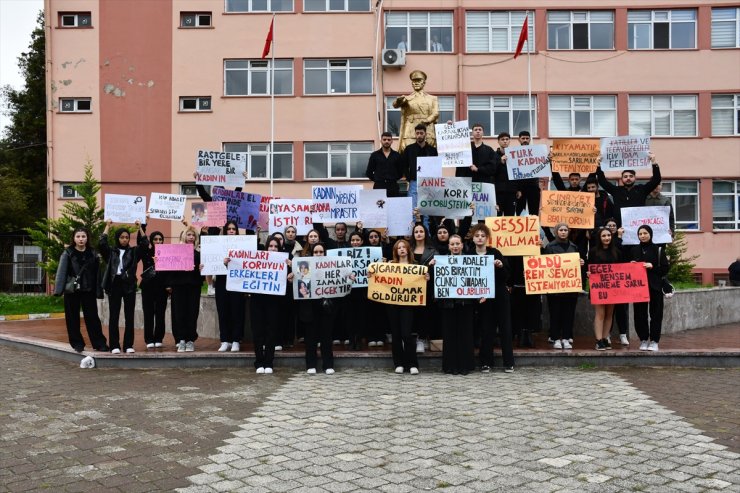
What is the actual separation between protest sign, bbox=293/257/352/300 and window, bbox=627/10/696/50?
2664 cm

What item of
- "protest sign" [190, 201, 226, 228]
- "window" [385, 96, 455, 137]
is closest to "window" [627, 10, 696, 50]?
"window" [385, 96, 455, 137]

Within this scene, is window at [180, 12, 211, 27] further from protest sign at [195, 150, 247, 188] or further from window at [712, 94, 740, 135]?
window at [712, 94, 740, 135]

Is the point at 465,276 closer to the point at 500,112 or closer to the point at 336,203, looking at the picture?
the point at 336,203

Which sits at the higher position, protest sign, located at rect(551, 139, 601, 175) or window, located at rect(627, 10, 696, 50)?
window, located at rect(627, 10, 696, 50)

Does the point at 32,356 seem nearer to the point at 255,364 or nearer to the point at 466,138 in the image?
the point at 255,364

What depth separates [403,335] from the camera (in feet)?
32.5

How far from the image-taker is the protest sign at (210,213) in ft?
40.1

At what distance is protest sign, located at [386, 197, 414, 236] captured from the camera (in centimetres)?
1198

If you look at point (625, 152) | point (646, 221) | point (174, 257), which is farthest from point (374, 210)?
point (625, 152)

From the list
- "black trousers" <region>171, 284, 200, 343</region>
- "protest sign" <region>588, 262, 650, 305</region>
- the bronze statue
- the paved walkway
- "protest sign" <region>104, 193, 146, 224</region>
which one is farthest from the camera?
the bronze statue

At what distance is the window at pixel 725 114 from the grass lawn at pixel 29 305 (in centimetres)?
2827

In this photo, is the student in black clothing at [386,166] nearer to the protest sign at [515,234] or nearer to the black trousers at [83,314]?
the protest sign at [515,234]

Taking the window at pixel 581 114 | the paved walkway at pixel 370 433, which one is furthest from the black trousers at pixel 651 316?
the window at pixel 581 114

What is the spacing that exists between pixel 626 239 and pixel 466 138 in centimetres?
307
